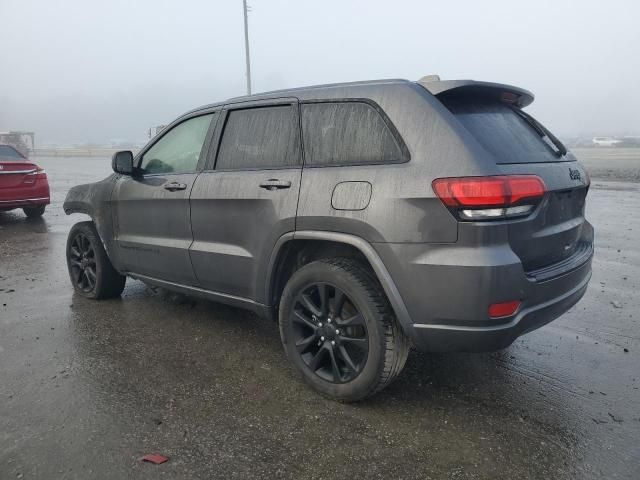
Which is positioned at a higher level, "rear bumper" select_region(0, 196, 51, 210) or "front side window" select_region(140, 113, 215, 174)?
"front side window" select_region(140, 113, 215, 174)

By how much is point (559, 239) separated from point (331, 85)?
1633mm

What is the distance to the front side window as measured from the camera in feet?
13.1

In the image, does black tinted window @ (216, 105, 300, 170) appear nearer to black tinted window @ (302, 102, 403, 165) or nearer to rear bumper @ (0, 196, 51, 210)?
black tinted window @ (302, 102, 403, 165)

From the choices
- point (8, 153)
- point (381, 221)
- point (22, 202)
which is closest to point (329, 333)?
point (381, 221)

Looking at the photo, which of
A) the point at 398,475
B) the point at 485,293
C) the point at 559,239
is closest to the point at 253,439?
the point at 398,475

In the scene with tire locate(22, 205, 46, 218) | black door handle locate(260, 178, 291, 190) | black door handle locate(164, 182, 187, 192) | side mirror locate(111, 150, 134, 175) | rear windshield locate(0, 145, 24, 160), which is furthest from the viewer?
tire locate(22, 205, 46, 218)

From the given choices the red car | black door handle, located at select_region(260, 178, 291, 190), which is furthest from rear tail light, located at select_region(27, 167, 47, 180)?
black door handle, located at select_region(260, 178, 291, 190)

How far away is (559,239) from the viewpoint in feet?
9.52

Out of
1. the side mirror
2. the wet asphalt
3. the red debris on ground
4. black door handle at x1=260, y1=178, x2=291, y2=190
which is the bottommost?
the wet asphalt

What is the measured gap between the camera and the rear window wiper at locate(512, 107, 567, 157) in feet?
10.6

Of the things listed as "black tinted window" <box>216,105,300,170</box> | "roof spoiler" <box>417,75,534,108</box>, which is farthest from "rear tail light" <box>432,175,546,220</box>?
"black tinted window" <box>216,105,300,170</box>

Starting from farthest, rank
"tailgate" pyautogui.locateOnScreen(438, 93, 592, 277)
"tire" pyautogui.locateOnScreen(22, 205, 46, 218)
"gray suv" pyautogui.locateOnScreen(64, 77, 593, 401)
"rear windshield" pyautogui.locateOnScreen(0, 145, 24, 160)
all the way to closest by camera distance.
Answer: "tire" pyautogui.locateOnScreen(22, 205, 46, 218)
"rear windshield" pyautogui.locateOnScreen(0, 145, 24, 160)
"tailgate" pyautogui.locateOnScreen(438, 93, 592, 277)
"gray suv" pyautogui.locateOnScreen(64, 77, 593, 401)

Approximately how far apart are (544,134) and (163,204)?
2.81 m

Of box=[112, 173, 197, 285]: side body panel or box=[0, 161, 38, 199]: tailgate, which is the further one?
box=[0, 161, 38, 199]: tailgate
